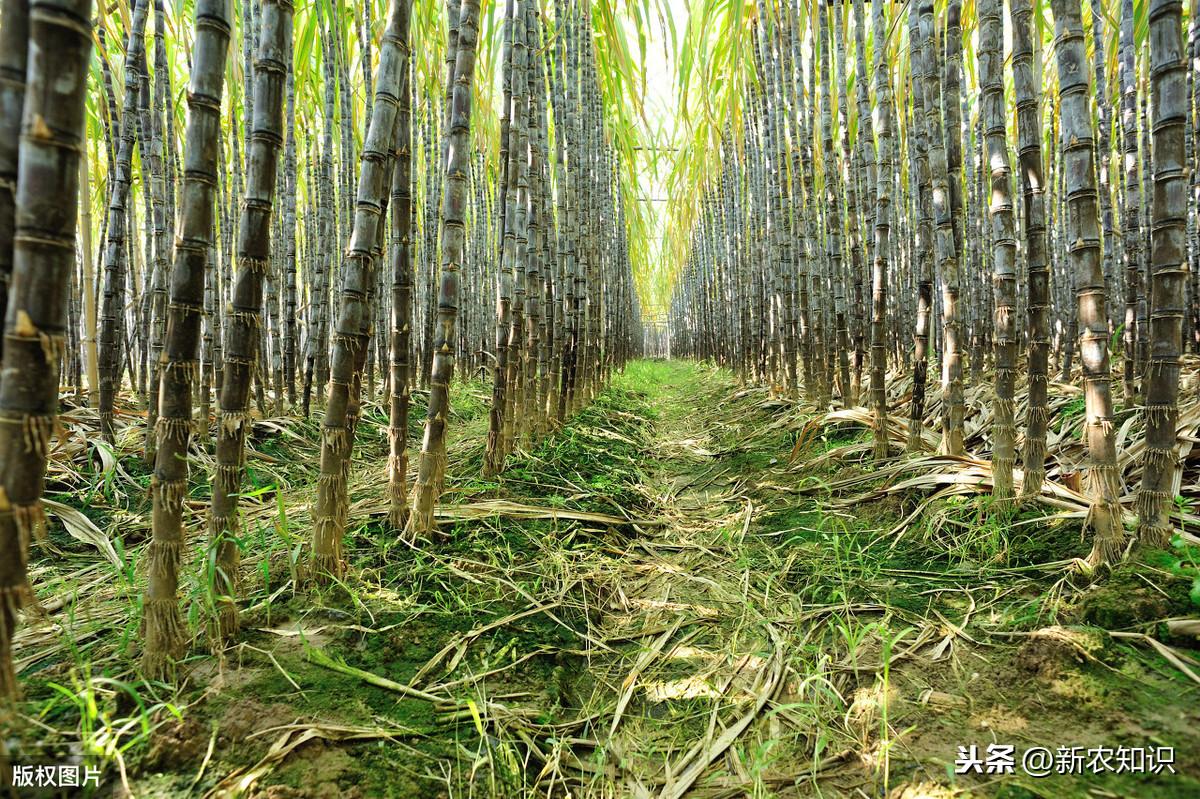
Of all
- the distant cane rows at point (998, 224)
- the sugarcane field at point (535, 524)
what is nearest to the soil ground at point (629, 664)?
the sugarcane field at point (535, 524)

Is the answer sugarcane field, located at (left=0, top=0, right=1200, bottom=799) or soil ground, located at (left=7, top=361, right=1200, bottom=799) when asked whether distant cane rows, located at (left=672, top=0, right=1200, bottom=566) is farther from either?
soil ground, located at (left=7, top=361, right=1200, bottom=799)

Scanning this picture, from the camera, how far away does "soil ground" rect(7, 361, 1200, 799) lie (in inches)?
35.7

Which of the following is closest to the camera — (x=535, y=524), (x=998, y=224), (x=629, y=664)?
(x=629, y=664)

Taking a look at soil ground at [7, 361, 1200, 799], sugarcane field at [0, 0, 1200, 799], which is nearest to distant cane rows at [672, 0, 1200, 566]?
sugarcane field at [0, 0, 1200, 799]

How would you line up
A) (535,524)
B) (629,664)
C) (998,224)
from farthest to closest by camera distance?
(535,524) < (998,224) < (629,664)

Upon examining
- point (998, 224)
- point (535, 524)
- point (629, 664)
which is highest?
point (998, 224)

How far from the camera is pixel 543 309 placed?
3.38 m

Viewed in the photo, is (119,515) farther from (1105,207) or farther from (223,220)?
(1105,207)

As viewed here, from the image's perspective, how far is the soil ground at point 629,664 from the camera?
0.91m

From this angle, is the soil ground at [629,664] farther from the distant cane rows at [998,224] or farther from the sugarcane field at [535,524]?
the distant cane rows at [998,224]

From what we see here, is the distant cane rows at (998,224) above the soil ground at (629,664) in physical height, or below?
above

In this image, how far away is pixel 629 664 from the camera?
1.36m

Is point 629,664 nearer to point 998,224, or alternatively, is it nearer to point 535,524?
point 535,524

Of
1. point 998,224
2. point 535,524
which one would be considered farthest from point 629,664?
point 998,224
